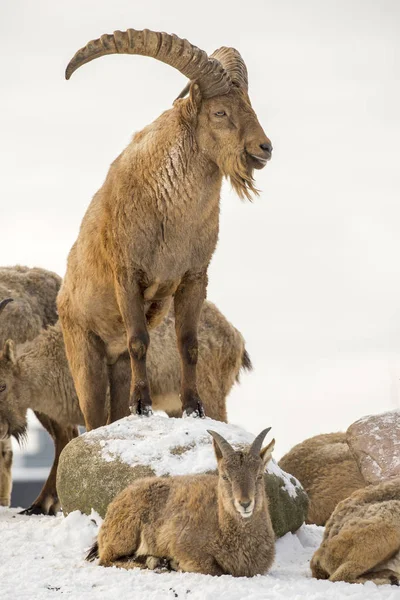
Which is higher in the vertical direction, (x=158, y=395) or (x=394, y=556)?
(x=158, y=395)

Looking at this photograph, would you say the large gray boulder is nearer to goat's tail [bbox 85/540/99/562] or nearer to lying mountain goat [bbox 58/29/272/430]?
lying mountain goat [bbox 58/29/272/430]

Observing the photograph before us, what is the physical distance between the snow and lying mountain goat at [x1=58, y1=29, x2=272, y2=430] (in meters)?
0.31

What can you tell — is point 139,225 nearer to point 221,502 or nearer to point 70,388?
point 221,502

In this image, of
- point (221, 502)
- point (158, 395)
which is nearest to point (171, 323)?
point (158, 395)

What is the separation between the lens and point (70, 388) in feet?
38.5

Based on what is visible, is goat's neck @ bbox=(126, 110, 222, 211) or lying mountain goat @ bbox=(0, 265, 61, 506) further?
lying mountain goat @ bbox=(0, 265, 61, 506)

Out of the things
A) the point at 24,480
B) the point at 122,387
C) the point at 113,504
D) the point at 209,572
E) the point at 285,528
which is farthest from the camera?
the point at 24,480

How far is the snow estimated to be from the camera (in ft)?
26.3

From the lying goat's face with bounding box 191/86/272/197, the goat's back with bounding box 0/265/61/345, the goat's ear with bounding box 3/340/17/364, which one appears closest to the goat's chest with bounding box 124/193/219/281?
the lying goat's face with bounding box 191/86/272/197

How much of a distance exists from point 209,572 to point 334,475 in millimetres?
3982

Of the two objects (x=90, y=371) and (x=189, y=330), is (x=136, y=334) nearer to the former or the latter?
(x=189, y=330)

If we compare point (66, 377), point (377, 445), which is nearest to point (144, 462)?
point (377, 445)

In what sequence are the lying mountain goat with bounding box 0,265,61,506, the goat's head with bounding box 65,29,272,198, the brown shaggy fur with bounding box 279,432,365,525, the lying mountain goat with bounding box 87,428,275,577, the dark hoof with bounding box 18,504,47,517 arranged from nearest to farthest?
the lying mountain goat with bounding box 87,428,275,577 → the goat's head with bounding box 65,29,272,198 → the brown shaggy fur with bounding box 279,432,365,525 → the dark hoof with bounding box 18,504,47,517 → the lying mountain goat with bounding box 0,265,61,506

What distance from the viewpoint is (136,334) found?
877 centimetres
